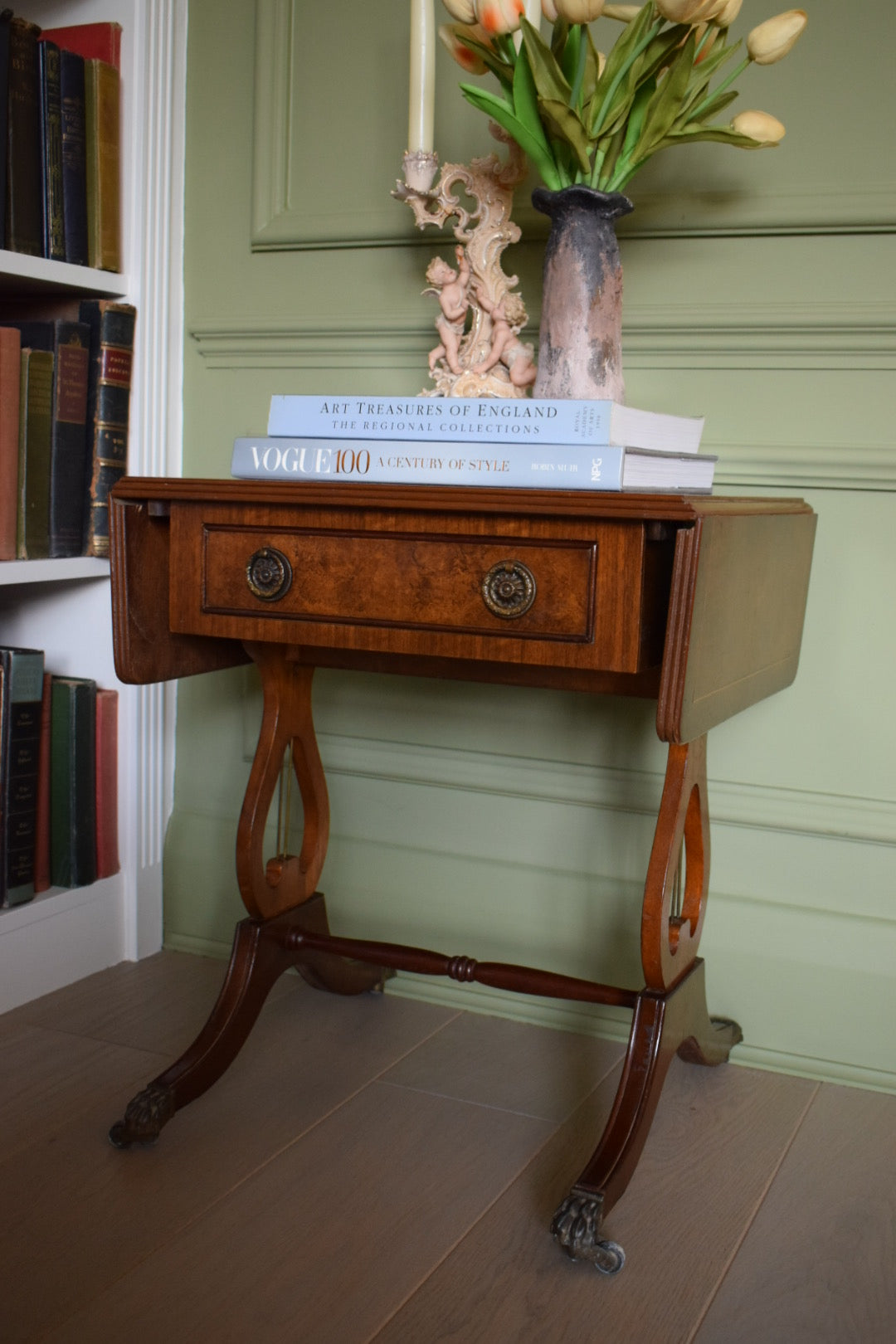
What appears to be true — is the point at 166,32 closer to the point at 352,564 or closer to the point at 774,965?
the point at 352,564

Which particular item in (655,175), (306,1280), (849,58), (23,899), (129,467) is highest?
(849,58)

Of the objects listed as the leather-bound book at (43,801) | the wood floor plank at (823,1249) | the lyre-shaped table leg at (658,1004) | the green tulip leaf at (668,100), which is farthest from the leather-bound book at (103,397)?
the wood floor plank at (823,1249)

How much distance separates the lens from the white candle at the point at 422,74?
1340 mm

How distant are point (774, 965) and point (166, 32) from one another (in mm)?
1554

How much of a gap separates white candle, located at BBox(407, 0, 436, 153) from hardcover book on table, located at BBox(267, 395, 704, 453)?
0.32m

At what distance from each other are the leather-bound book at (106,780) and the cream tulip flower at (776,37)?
3.92 ft

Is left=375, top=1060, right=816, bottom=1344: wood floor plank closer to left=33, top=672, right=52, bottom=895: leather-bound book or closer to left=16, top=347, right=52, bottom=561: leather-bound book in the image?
left=33, top=672, right=52, bottom=895: leather-bound book

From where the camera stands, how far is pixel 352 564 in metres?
1.25

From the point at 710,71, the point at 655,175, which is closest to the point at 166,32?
the point at 655,175

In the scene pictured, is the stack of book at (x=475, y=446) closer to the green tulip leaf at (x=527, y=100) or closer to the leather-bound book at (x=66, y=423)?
the green tulip leaf at (x=527, y=100)

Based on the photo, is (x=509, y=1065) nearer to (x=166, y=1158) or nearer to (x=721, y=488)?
(x=166, y=1158)

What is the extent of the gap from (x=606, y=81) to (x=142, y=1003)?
1.31 m

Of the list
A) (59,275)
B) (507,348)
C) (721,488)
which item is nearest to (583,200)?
(507,348)

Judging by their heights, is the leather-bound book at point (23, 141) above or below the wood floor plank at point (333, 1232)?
above
